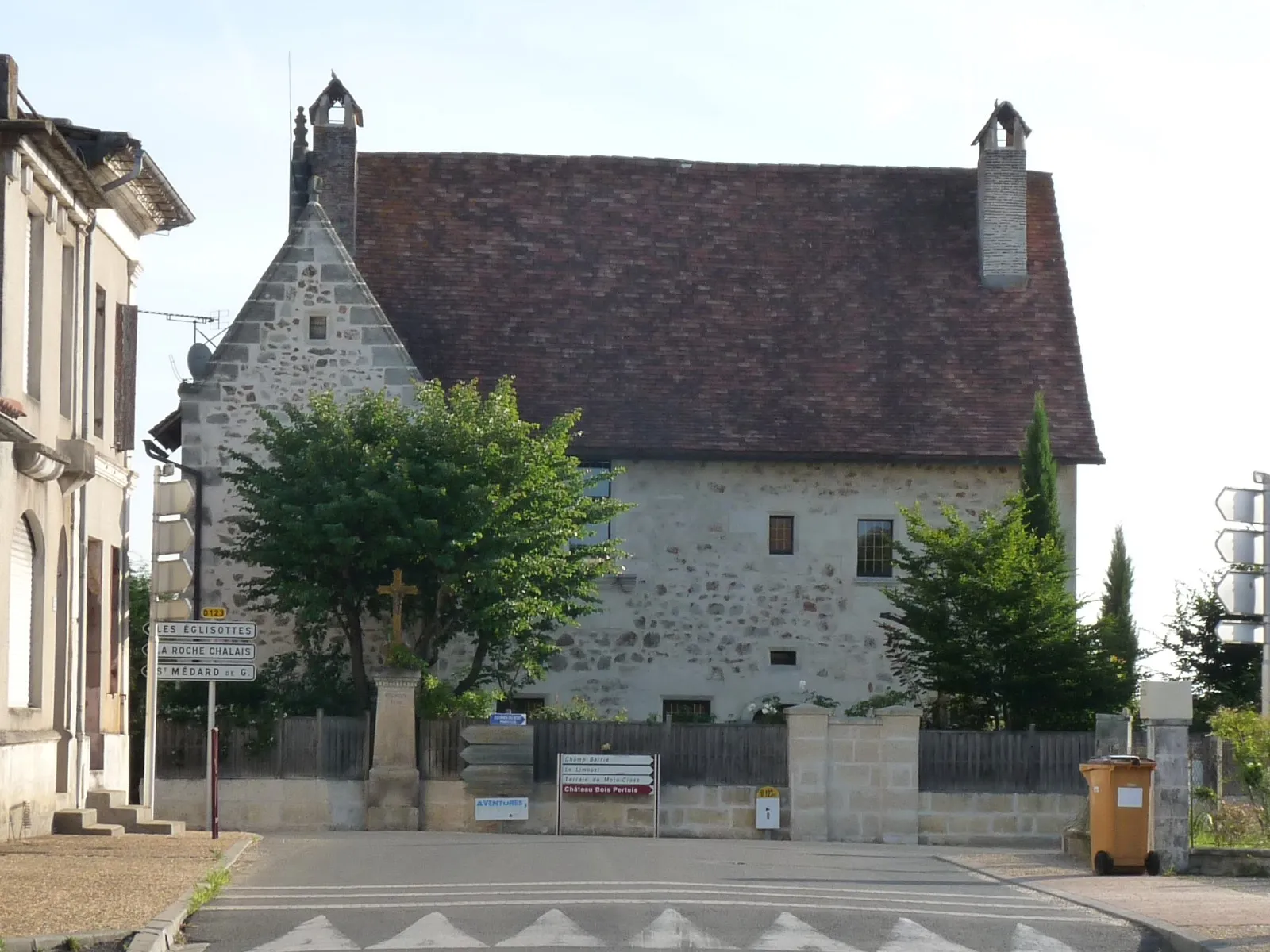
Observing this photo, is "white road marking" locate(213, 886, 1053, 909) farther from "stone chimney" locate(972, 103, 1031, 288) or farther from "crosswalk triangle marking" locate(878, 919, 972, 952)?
"stone chimney" locate(972, 103, 1031, 288)

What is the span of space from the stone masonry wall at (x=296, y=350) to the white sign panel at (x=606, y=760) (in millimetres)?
7673

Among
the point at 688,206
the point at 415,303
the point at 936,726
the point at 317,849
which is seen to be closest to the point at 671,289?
the point at 688,206

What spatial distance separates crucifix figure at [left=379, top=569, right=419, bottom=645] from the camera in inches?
1069

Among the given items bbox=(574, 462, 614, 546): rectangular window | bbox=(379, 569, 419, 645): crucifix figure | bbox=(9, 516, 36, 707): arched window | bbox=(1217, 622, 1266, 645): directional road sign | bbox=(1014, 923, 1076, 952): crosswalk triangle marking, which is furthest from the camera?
bbox=(574, 462, 614, 546): rectangular window

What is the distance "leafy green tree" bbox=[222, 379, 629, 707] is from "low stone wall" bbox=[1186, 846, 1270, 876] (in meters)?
11.2

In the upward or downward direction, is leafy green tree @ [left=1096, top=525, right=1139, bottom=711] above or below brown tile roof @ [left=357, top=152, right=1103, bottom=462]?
below

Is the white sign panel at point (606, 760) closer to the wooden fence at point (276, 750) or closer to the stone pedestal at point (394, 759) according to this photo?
the stone pedestal at point (394, 759)

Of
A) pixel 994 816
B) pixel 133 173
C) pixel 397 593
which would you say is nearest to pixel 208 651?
pixel 133 173

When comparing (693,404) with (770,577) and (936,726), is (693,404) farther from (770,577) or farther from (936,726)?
(936,726)

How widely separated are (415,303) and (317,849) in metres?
15.5

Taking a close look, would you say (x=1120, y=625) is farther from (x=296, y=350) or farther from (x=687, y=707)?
(x=296, y=350)

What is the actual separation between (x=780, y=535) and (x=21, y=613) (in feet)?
52.3

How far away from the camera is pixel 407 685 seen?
26.7 meters

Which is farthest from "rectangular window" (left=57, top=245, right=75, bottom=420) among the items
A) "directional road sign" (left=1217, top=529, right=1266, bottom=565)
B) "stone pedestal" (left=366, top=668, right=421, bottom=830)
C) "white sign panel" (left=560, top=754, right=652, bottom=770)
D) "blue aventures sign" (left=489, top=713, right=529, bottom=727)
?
"directional road sign" (left=1217, top=529, right=1266, bottom=565)
